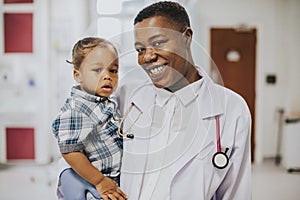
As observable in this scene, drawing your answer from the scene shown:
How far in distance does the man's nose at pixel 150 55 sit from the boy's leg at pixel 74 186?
38 centimetres

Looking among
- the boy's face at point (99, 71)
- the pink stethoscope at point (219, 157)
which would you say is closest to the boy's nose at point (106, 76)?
the boy's face at point (99, 71)

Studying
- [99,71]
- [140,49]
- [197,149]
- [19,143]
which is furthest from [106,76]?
[19,143]

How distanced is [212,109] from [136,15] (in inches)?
14.0

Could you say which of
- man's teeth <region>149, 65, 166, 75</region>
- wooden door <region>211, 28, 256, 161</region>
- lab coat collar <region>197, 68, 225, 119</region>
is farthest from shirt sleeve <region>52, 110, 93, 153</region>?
wooden door <region>211, 28, 256, 161</region>

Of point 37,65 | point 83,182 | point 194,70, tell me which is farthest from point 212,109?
point 37,65

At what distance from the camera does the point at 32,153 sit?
1122 millimetres

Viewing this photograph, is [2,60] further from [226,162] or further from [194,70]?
[226,162]

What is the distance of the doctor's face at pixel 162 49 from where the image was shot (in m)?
0.90

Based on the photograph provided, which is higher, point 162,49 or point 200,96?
point 162,49

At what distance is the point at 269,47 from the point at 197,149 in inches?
17.4

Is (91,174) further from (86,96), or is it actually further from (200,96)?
(200,96)

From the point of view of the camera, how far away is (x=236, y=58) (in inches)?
41.9

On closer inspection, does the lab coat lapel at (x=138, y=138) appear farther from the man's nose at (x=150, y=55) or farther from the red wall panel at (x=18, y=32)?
the red wall panel at (x=18, y=32)

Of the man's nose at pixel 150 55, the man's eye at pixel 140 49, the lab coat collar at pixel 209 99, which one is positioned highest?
the man's eye at pixel 140 49
